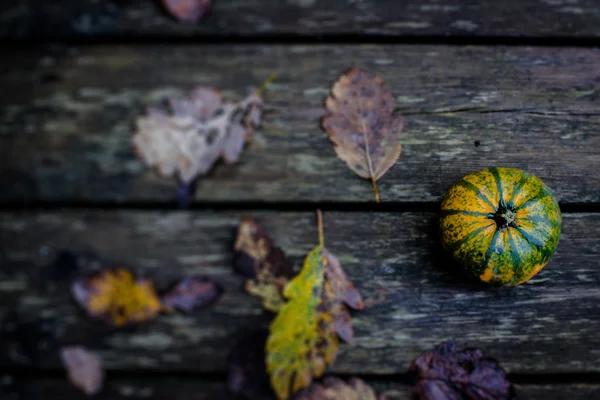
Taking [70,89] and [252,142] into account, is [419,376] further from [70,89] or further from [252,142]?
[70,89]

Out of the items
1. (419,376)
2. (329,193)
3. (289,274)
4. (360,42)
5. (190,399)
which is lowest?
(190,399)

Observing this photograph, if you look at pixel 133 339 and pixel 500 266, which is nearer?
pixel 500 266

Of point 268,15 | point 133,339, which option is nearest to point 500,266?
point 268,15

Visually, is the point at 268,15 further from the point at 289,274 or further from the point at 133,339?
the point at 133,339

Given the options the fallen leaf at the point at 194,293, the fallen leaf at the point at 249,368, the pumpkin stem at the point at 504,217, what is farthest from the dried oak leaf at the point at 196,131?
the pumpkin stem at the point at 504,217

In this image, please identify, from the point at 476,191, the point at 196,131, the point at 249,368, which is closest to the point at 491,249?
the point at 476,191

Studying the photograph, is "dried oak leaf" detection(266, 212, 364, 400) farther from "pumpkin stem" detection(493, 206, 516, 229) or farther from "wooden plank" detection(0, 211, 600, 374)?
"pumpkin stem" detection(493, 206, 516, 229)

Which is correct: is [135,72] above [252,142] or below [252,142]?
above
